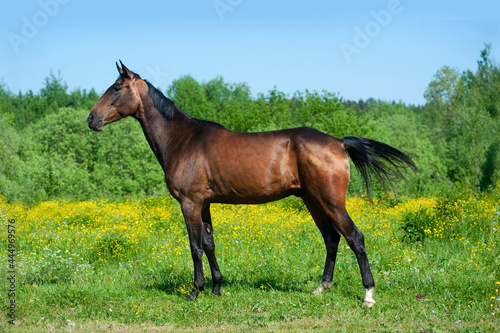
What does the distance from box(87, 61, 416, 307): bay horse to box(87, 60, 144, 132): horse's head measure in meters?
0.01

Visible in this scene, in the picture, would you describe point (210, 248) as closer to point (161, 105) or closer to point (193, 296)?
point (193, 296)

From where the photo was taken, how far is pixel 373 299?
6.28 m

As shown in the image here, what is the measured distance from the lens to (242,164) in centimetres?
642

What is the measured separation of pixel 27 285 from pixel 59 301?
→ 1002 mm

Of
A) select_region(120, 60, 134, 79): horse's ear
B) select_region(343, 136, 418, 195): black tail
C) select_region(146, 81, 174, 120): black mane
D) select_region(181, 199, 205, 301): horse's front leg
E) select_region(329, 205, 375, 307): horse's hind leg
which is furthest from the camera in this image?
select_region(146, 81, 174, 120): black mane

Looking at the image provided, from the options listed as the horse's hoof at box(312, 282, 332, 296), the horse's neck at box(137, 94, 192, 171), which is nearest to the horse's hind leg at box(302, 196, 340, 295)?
the horse's hoof at box(312, 282, 332, 296)

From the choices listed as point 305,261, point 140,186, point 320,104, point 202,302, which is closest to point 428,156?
point 320,104

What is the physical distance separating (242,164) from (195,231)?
124cm

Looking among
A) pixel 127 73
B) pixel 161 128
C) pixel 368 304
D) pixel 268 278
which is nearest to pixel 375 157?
pixel 368 304

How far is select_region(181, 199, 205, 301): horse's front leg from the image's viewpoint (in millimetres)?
6516

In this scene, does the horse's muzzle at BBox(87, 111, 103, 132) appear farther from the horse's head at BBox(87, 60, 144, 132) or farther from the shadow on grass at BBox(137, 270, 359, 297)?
the shadow on grass at BBox(137, 270, 359, 297)

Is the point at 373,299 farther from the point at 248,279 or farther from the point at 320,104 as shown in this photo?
the point at 320,104

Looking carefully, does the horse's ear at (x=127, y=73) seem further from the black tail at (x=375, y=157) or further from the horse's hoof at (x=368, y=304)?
the horse's hoof at (x=368, y=304)

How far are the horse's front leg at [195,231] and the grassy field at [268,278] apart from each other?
0.24m
